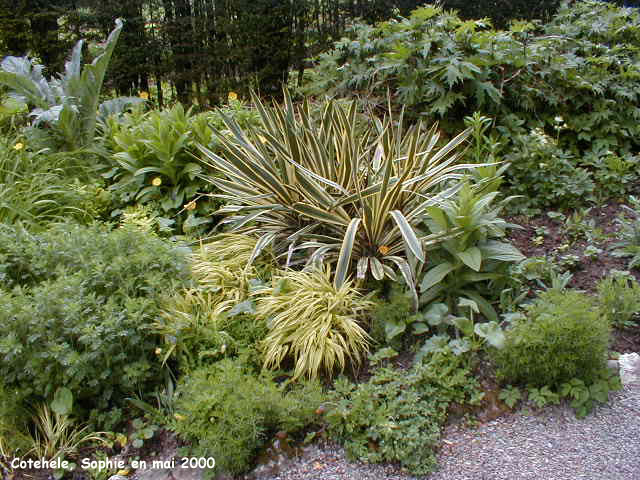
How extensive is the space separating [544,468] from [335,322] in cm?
127

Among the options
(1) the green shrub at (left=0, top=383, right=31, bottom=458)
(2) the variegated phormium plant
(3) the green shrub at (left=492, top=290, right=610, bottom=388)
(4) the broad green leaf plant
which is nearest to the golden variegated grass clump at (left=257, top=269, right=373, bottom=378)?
(2) the variegated phormium plant

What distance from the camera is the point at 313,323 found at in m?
3.10

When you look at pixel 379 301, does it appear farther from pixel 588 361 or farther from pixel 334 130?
pixel 334 130

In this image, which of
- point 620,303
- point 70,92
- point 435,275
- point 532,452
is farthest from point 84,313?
point 70,92

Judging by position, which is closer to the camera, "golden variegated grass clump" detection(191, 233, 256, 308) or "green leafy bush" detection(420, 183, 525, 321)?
"green leafy bush" detection(420, 183, 525, 321)

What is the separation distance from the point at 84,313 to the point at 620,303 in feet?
9.20

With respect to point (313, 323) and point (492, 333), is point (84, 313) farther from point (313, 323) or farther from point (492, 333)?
point (492, 333)

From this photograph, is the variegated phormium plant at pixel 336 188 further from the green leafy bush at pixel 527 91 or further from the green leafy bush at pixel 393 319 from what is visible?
the green leafy bush at pixel 527 91

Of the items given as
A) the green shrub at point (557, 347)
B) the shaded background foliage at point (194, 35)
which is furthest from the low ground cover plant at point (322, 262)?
the shaded background foliage at point (194, 35)

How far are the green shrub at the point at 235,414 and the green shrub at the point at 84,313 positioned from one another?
0.38 m

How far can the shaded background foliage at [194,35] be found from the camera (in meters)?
6.48

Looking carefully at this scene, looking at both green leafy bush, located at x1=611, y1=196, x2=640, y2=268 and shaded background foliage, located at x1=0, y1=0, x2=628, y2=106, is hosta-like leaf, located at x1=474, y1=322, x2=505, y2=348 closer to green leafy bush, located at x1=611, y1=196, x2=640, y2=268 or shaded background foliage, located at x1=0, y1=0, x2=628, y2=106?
green leafy bush, located at x1=611, y1=196, x2=640, y2=268

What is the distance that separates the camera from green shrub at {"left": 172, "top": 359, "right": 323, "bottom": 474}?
8.23 ft

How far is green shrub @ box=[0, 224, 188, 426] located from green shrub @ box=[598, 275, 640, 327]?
238 cm
